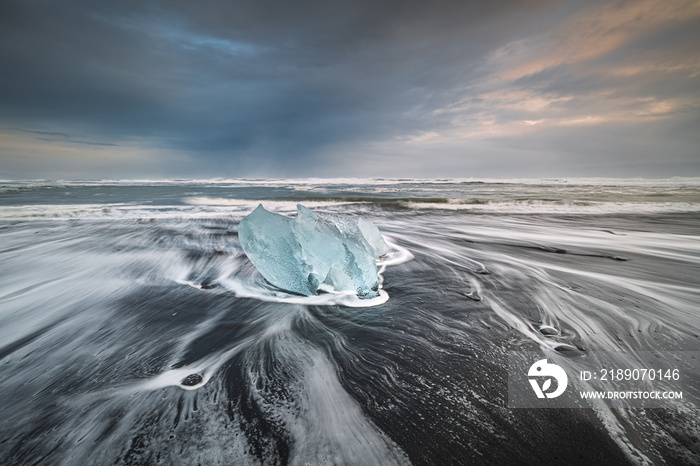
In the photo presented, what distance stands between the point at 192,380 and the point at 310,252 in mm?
1473

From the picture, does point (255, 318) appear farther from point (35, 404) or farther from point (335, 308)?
point (35, 404)

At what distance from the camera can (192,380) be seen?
1530mm

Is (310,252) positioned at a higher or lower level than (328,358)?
higher

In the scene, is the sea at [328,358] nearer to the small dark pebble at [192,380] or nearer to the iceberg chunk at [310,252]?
the small dark pebble at [192,380]

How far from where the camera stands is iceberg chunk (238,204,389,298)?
108 inches

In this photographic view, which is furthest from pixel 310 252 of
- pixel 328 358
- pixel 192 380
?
pixel 192 380

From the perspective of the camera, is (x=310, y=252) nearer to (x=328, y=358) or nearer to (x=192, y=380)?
(x=328, y=358)

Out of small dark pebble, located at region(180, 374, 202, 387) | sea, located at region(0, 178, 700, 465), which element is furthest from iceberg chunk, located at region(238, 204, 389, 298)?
small dark pebble, located at region(180, 374, 202, 387)

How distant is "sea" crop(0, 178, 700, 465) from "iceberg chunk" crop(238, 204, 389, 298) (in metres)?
0.19

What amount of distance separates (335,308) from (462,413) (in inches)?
54.8

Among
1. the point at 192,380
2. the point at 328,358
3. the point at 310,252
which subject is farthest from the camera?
the point at 310,252

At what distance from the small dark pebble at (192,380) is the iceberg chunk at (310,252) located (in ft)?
4.33

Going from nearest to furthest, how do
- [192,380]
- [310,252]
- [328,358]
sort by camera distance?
[192,380], [328,358], [310,252]

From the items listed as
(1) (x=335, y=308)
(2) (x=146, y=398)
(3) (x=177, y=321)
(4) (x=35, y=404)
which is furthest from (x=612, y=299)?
(4) (x=35, y=404)
